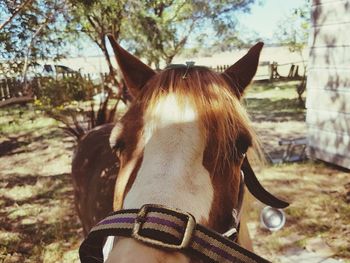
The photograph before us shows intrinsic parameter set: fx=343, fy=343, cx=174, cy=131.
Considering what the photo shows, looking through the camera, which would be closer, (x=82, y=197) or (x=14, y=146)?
(x=82, y=197)

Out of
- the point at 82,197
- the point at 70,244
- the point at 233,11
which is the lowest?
the point at 70,244

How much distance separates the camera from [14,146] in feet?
27.8

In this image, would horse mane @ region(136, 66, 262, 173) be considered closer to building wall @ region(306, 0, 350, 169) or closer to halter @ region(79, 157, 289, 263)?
halter @ region(79, 157, 289, 263)

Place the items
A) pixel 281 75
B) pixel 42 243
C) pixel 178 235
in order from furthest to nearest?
pixel 281 75 < pixel 42 243 < pixel 178 235

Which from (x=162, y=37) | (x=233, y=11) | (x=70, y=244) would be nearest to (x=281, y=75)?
(x=233, y=11)

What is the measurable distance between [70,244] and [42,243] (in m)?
0.33

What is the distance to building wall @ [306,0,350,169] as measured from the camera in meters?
5.40

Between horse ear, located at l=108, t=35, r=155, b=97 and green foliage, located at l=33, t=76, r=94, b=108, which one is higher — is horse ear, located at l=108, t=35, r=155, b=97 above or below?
above

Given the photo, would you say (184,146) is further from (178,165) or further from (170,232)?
(170,232)

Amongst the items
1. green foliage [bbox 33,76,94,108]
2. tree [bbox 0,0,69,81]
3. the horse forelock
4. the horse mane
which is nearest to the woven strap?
the horse forelock

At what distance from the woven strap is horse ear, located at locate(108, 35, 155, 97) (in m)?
0.77

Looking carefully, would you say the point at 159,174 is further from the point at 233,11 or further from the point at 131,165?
the point at 233,11

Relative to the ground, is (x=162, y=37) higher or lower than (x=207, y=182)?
higher

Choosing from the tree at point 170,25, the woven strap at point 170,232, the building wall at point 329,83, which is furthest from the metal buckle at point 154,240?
the tree at point 170,25
